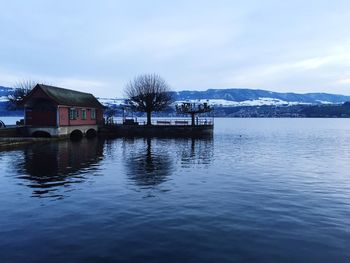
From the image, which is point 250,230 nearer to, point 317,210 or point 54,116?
point 317,210

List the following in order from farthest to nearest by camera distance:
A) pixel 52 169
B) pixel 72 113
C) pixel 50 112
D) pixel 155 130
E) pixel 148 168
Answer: pixel 155 130, pixel 72 113, pixel 50 112, pixel 148 168, pixel 52 169

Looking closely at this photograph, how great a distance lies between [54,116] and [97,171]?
33.8 m

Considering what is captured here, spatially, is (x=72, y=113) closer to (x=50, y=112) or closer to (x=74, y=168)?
(x=50, y=112)

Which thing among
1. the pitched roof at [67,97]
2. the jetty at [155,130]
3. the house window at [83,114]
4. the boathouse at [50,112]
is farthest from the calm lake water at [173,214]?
the jetty at [155,130]

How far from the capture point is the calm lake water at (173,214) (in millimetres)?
11398

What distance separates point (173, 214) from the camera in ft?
51.6

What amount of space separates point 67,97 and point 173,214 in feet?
174

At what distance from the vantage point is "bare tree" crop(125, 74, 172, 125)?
260 feet

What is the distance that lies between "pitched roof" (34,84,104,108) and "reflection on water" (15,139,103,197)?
66.7ft

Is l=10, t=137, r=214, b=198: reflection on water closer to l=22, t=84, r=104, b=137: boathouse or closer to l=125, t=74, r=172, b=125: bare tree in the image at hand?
l=22, t=84, r=104, b=137: boathouse

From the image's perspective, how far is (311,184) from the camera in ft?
75.4

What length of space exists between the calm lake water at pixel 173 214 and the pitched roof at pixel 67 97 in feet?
100

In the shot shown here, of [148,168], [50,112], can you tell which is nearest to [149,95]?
[50,112]

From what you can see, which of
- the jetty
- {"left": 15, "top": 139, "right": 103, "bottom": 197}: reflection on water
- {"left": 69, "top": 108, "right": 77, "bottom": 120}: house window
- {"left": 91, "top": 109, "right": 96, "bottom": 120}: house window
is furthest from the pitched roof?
{"left": 15, "top": 139, "right": 103, "bottom": 197}: reflection on water
